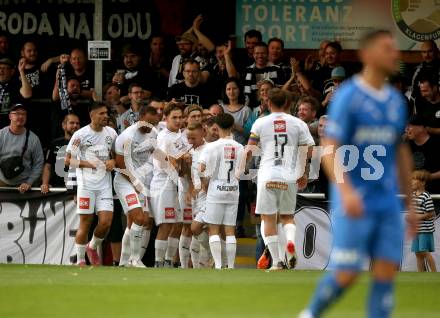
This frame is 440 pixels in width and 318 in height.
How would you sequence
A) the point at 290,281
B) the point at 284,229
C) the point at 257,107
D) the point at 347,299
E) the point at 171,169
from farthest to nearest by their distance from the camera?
the point at 257,107 → the point at 171,169 → the point at 284,229 → the point at 290,281 → the point at 347,299

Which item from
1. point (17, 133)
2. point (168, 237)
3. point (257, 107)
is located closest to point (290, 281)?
point (168, 237)

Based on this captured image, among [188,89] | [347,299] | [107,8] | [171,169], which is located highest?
[107,8]

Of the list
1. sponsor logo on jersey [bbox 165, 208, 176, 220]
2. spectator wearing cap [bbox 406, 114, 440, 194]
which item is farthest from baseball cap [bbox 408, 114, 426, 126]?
sponsor logo on jersey [bbox 165, 208, 176, 220]

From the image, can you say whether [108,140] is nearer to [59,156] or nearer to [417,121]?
[59,156]

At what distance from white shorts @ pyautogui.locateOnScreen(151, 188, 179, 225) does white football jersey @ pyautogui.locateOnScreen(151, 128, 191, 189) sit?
13 centimetres

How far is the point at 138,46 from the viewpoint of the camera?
21062 millimetres

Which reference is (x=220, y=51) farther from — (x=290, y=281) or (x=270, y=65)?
(x=290, y=281)

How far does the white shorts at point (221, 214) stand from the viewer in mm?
16406

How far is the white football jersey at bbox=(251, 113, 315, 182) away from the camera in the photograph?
1549 centimetres

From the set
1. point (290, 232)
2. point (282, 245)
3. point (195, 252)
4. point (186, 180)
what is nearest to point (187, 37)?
point (186, 180)

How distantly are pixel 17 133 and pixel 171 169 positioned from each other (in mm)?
2782

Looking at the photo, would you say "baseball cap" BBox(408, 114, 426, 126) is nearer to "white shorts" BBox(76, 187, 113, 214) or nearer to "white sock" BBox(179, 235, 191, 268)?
"white sock" BBox(179, 235, 191, 268)

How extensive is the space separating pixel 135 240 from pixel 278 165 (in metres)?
2.63

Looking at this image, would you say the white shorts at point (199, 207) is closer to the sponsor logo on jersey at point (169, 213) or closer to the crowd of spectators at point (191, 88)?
the sponsor logo on jersey at point (169, 213)
